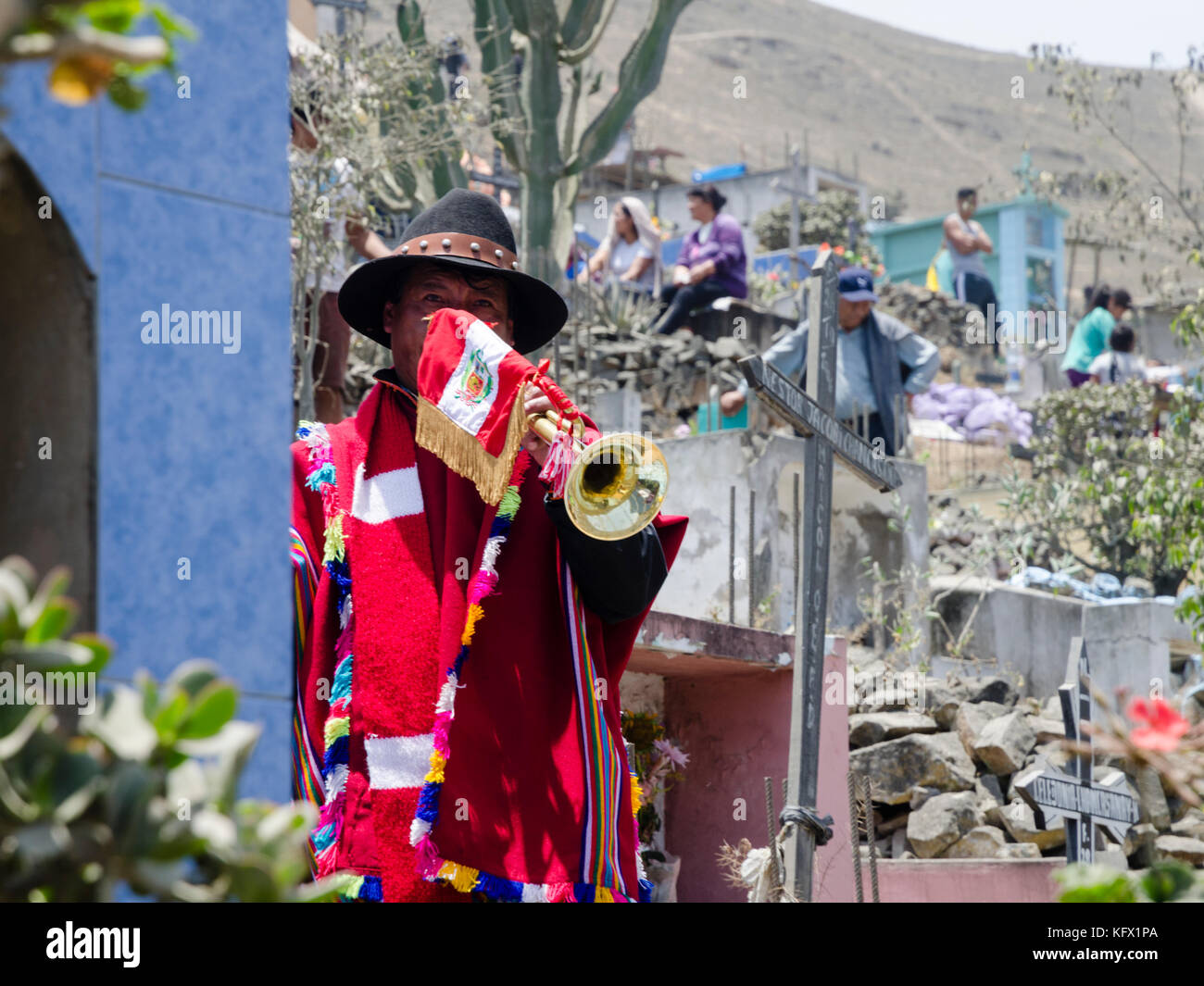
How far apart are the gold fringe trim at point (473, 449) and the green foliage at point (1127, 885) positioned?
6.76 ft

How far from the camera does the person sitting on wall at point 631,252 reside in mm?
15969

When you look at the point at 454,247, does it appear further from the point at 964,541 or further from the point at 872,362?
the point at 964,541

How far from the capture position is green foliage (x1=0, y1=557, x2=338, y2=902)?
116 cm

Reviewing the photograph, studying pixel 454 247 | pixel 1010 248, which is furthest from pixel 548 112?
pixel 1010 248

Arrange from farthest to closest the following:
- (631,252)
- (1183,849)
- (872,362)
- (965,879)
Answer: (631,252), (872,362), (1183,849), (965,879)

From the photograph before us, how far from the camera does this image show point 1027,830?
8117 mm

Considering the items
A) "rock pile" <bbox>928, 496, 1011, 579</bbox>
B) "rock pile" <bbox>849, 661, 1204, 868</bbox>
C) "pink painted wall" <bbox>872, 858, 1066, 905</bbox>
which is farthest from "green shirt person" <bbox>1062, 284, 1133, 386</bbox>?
"pink painted wall" <bbox>872, 858, 1066, 905</bbox>

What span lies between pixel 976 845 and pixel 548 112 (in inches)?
183

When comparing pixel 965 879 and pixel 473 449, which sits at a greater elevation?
pixel 473 449

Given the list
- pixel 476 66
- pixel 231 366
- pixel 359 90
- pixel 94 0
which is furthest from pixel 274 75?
pixel 476 66

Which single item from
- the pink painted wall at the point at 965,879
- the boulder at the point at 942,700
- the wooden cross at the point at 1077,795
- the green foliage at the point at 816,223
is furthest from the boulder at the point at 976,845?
the green foliage at the point at 816,223

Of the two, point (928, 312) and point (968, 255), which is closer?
point (928, 312)

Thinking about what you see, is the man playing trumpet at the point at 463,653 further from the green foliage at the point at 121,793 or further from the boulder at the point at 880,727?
the boulder at the point at 880,727
